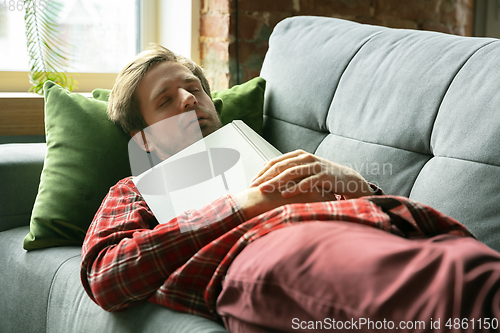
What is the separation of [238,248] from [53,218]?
63 cm

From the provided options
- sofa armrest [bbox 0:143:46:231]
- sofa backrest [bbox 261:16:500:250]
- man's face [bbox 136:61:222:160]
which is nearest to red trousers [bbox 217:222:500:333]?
sofa backrest [bbox 261:16:500:250]

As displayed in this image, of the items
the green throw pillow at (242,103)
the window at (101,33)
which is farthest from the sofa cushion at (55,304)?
the window at (101,33)

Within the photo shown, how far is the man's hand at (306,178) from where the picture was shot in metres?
0.83

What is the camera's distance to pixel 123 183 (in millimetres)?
1119

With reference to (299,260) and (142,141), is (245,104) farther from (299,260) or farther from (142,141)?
(299,260)

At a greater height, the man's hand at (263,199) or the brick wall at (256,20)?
the brick wall at (256,20)

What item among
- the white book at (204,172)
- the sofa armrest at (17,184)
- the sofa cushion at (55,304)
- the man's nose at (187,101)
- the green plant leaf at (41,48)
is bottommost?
A: the sofa cushion at (55,304)

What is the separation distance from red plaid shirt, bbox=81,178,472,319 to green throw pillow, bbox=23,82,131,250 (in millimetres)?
274

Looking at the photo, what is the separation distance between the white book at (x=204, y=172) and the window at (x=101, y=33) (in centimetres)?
100

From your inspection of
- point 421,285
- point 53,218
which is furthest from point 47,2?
point 421,285

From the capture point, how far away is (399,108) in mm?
1077

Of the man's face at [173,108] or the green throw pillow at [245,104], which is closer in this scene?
the man's face at [173,108]

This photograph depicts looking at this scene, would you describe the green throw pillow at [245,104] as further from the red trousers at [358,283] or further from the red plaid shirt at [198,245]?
the red trousers at [358,283]

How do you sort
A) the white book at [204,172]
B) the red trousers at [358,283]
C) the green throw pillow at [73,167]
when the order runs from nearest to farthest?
the red trousers at [358,283] → the white book at [204,172] → the green throw pillow at [73,167]
